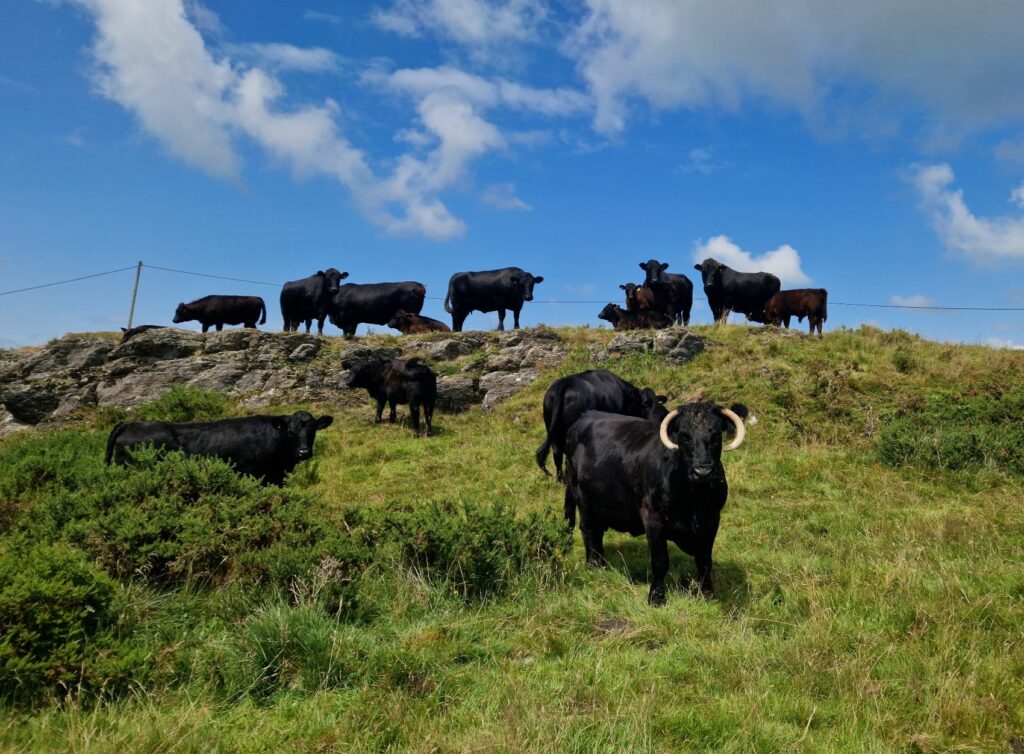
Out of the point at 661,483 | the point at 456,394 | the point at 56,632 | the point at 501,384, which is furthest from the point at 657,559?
the point at 456,394

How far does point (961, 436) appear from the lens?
455 inches

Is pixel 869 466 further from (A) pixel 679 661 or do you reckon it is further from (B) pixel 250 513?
(B) pixel 250 513

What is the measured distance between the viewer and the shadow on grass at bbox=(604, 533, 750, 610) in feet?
20.1

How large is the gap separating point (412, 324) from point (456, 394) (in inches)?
376

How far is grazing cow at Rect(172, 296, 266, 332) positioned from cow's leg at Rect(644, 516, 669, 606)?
94.4 ft

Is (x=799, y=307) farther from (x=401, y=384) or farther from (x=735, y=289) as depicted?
(x=401, y=384)

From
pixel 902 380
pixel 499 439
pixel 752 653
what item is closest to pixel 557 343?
pixel 499 439

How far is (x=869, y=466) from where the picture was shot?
11.5m

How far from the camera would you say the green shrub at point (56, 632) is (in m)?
3.88

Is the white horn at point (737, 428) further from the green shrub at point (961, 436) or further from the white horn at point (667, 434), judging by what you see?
the green shrub at point (961, 436)

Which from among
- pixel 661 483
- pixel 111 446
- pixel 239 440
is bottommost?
pixel 111 446

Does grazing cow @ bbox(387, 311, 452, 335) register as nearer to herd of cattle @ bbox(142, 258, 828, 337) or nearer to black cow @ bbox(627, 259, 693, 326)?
herd of cattle @ bbox(142, 258, 828, 337)

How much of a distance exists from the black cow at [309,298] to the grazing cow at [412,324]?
3.02 metres

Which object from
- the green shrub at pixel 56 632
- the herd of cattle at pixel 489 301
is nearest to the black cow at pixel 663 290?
the herd of cattle at pixel 489 301
